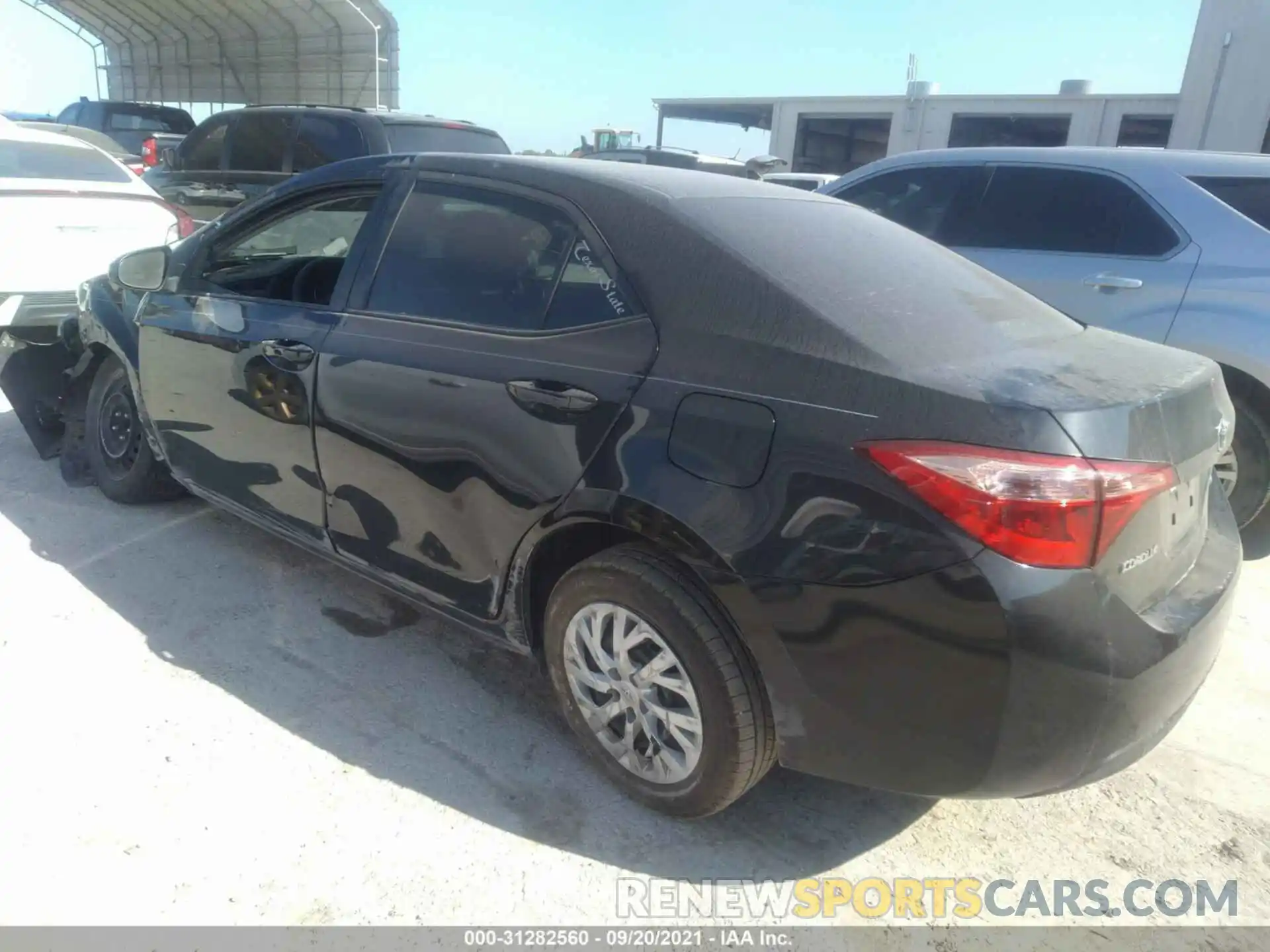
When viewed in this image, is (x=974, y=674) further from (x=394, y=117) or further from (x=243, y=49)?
(x=243, y=49)

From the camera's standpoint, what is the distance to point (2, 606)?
3338mm

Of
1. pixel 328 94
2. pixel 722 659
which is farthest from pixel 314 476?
pixel 328 94

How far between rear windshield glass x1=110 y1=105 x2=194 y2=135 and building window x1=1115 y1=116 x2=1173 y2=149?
22259mm

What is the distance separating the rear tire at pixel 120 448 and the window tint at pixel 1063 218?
4177 mm

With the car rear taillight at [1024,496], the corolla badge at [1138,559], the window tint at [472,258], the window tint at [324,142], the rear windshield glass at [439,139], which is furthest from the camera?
the window tint at [324,142]

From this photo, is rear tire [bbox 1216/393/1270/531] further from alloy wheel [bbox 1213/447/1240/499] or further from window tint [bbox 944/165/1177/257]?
window tint [bbox 944/165/1177/257]

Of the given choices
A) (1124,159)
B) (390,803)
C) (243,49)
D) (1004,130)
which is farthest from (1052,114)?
(390,803)

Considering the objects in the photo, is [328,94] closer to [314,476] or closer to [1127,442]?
[314,476]

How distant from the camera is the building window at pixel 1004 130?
25.9 metres

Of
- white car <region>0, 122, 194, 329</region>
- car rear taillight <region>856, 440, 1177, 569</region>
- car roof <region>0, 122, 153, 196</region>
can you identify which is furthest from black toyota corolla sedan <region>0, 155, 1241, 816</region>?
car roof <region>0, 122, 153, 196</region>

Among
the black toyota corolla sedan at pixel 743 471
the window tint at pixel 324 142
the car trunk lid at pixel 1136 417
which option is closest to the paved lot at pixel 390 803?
the black toyota corolla sedan at pixel 743 471

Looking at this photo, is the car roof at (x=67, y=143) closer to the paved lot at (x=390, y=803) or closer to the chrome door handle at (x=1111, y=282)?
the paved lot at (x=390, y=803)

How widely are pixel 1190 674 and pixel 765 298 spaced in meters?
1.32

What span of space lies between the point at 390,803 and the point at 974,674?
5.13 feet
